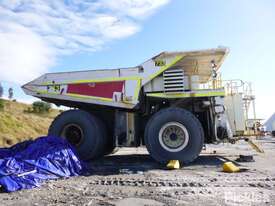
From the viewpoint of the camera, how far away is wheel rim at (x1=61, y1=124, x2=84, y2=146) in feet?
40.0

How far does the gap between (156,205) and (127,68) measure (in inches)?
253

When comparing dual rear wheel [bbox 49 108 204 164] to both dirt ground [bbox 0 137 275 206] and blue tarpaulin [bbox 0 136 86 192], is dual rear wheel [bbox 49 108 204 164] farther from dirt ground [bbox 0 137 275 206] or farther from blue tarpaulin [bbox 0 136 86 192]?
blue tarpaulin [bbox 0 136 86 192]

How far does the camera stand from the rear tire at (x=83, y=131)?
39.2ft

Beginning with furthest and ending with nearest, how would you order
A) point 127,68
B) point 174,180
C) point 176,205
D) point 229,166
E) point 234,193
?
point 127,68
point 229,166
point 174,180
point 234,193
point 176,205

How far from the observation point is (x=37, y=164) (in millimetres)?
8281

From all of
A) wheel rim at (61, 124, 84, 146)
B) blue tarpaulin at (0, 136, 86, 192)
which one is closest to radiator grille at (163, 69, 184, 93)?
wheel rim at (61, 124, 84, 146)

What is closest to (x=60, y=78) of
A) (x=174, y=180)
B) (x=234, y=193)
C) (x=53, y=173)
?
(x=53, y=173)

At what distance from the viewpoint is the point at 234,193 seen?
266 inches

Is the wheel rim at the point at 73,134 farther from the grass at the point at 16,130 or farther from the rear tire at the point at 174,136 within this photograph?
the grass at the point at 16,130

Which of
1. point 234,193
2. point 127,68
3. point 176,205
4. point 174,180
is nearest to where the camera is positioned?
point 176,205

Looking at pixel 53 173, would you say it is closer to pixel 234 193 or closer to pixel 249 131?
pixel 234 193

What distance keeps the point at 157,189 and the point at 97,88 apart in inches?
215

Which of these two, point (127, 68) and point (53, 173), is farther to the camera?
point (127, 68)

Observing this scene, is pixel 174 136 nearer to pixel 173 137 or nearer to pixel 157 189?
pixel 173 137
